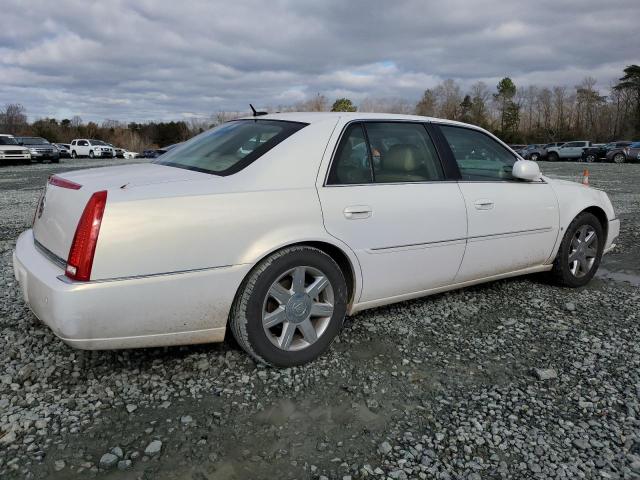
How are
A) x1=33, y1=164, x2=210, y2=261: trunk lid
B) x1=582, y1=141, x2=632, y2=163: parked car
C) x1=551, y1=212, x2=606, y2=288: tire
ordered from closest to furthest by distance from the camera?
1. x1=33, y1=164, x2=210, y2=261: trunk lid
2. x1=551, y1=212, x2=606, y2=288: tire
3. x1=582, y1=141, x2=632, y2=163: parked car

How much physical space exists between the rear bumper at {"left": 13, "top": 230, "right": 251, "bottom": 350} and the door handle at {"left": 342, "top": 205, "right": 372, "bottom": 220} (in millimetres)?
719

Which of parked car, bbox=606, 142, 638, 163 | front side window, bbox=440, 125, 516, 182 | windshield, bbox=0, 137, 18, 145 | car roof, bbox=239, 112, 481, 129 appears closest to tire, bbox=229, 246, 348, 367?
car roof, bbox=239, 112, 481, 129

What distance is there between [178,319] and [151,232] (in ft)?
1.58

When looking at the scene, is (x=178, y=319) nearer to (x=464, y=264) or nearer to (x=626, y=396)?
(x=464, y=264)

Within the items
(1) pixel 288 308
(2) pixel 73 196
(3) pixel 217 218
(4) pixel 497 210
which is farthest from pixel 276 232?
(4) pixel 497 210

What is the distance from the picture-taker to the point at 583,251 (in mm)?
4625

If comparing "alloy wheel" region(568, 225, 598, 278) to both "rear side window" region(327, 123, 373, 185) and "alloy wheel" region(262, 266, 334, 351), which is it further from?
"alloy wheel" region(262, 266, 334, 351)

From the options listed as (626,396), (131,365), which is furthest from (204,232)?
(626,396)

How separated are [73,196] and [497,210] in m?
2.89

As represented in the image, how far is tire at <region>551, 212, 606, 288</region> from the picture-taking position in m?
4.46

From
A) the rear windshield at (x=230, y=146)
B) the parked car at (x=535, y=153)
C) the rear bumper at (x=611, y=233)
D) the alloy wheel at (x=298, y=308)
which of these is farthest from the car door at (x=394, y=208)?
the parked car at (x=535, y=153)

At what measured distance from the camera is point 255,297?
9.04 ft

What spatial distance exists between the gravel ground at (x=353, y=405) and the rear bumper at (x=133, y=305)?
1.05 feet

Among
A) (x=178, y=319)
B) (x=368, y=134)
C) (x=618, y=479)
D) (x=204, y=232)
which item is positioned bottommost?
(x=618, y=479)
